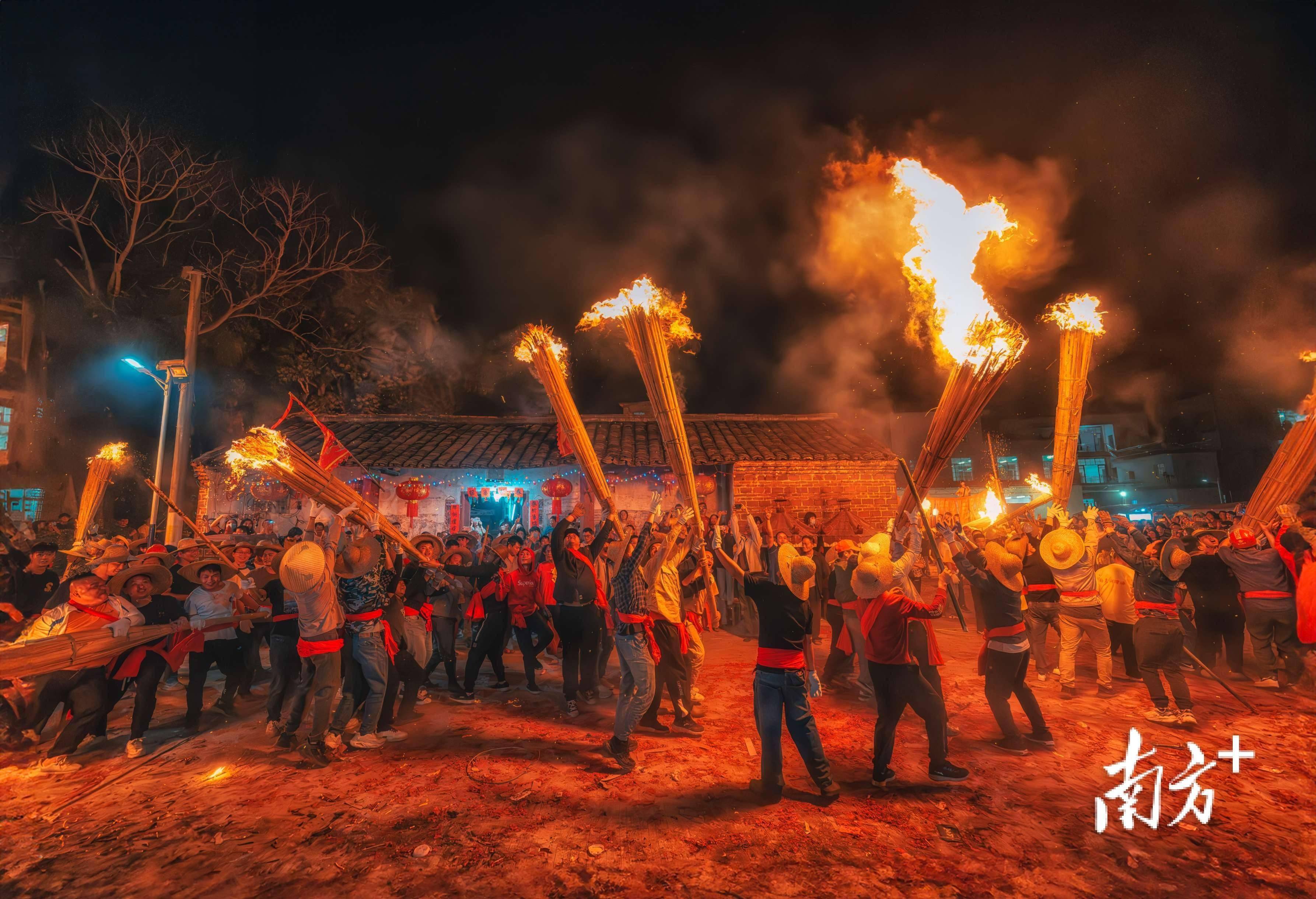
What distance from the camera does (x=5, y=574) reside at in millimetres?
7316

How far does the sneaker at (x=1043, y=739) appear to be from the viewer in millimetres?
5168

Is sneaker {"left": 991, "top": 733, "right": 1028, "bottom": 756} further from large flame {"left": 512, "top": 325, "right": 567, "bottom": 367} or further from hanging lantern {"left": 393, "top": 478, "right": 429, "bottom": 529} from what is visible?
hanging lantern {"left": 393, "top": 478, "right": 429, "bottom": 529}

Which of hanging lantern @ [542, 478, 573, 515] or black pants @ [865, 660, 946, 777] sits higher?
hanging lantern @ [542, 478, 573, 515]

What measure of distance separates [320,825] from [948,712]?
589 centimetres

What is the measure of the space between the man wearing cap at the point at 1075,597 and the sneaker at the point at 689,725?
423 cm

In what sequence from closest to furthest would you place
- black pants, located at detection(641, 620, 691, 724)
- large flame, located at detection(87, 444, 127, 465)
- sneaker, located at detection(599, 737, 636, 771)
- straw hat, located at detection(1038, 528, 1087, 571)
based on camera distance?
1. sneaker, located at detection(599, 737, 636, 771)
2. black pants, located at detection(641, 620, 691, 724)
3. straw hat, located at detection(1038, 528, 1087, 571)
4. large flame, located at detection(87, 444, 127, 465)

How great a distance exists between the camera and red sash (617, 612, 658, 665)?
17.7 ft

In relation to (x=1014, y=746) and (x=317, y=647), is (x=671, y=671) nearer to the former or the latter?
(x=1014, y=746)

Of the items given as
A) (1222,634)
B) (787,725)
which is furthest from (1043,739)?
(1222,634)

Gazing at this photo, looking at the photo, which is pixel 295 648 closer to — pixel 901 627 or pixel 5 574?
pixel 5 574

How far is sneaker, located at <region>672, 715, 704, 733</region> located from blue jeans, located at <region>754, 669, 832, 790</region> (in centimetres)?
153

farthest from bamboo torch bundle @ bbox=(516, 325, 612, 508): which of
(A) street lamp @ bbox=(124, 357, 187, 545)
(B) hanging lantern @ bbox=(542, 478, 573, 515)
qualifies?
(A) street lamp @ bbox=(124, 357, 187, 545)

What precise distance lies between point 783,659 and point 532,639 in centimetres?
→ 446

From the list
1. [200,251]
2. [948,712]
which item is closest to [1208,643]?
[948,712]
